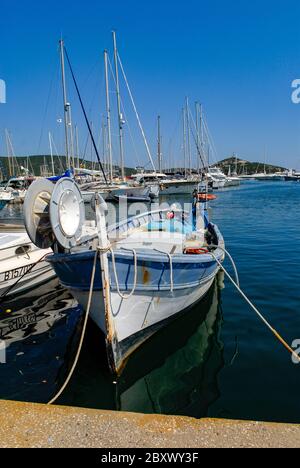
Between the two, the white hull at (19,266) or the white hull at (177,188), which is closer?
the white hull at (19,266)

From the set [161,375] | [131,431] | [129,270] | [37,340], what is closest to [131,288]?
[129,270]

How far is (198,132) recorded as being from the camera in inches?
2771

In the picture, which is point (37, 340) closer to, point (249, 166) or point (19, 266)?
point (19, 266)

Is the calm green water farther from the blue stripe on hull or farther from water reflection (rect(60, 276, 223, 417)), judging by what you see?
the blue stripe on hull

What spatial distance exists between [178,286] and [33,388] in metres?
3.07

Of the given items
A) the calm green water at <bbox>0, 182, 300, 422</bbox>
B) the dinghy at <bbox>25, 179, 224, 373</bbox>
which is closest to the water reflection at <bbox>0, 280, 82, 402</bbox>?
the calm green water at <bbox>0, 182, 300, 422</bbox>

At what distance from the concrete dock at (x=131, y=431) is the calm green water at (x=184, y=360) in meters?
1.37

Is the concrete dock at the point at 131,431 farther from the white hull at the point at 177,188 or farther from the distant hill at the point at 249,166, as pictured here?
the distant hill at the point at 249,166

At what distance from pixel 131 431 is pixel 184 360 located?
9.69 ft

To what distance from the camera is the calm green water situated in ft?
17.1

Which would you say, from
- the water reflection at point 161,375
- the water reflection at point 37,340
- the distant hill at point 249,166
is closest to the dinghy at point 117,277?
the water reflection at point 161,375

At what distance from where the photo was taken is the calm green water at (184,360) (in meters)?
5.20

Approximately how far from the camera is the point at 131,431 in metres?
3.59
